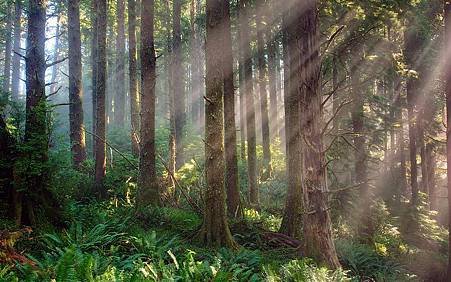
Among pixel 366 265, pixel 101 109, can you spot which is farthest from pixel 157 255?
pixel 101 109

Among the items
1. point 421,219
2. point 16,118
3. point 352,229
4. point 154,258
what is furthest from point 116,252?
point 421,219

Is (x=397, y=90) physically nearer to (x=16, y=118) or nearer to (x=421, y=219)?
(x=421, y=219)

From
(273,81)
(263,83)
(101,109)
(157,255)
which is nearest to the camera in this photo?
(157,255)

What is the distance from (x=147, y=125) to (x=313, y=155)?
5.82m

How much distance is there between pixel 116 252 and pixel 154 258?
78 centimetres

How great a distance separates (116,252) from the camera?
25.1 ft

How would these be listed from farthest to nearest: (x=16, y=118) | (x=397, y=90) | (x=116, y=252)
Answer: (x=397, y=90) → (x=16, y=118) → (x=116, y=252)

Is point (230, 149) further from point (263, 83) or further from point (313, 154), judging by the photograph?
point (263, 83)

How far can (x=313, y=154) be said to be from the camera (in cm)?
746

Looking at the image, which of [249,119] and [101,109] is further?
[249,119]

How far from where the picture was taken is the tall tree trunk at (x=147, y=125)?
1156cm

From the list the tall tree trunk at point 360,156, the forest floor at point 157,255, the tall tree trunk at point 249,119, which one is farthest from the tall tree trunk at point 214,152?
the tall tree trunk at point 249,119

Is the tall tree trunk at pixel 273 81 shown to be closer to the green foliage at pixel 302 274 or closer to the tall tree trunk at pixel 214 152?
the tall tree trunk at pixel 214 152

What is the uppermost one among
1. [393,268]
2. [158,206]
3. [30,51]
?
[30,51]
